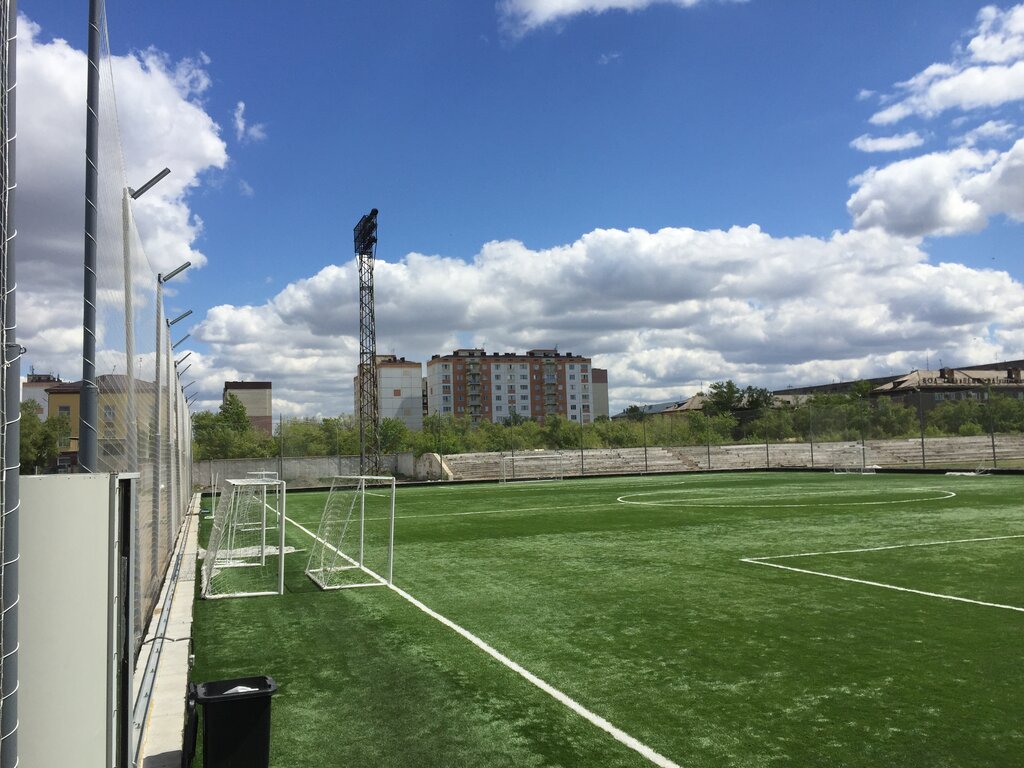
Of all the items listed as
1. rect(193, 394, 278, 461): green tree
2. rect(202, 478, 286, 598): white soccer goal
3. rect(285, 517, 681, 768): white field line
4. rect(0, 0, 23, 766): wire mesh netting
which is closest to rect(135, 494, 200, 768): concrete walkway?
rect(202, 478, 286, 598): white soccer goal

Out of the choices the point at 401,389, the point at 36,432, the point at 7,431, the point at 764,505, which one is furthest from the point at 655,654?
the point at 401,389

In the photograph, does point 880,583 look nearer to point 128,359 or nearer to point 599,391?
point 128,359

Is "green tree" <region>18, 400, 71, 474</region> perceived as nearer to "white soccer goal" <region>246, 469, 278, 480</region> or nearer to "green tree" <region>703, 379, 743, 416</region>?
"white soccer goal" <region>246, 469, 278, 480</region>

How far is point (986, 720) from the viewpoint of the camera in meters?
4.84

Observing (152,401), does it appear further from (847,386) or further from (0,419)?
(847,386)

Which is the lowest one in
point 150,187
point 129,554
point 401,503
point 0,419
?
point 401,503

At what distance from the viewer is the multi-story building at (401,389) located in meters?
127

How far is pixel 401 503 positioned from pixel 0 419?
2439 centimetres

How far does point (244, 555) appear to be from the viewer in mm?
13719

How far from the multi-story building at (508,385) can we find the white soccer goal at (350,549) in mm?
120611

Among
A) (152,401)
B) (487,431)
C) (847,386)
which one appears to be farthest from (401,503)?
(847,386)

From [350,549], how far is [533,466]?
104ft

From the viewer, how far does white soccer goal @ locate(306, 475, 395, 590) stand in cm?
1048

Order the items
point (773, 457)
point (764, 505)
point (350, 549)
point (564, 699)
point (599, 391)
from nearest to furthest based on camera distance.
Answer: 1. point (564, 699)
2. point (350, 549)
3. point (764, 505)
4. point (773, 457)
5. point (599, 391)
